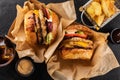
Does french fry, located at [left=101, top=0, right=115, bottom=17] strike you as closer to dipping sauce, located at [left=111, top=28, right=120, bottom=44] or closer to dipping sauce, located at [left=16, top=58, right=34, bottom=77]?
dipping sauce, located at [left=111, top=28, right=120, bottom=44]

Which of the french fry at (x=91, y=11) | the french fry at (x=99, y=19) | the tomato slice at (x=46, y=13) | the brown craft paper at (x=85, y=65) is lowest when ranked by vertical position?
the brown craft paper at (x=85, y=65)

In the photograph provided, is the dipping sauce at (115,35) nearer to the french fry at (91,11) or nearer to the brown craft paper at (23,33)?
the french fry at (91,11)

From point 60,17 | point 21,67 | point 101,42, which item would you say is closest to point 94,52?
point 101,42

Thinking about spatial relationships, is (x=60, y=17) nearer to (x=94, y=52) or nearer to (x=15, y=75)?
(x=94, y=52)

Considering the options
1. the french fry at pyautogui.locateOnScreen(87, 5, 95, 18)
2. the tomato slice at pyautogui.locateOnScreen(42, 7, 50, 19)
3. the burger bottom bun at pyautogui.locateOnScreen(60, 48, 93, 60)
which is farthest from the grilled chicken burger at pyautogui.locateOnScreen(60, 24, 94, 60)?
the french fry at pyautogui.locateOnScreen(87, 5, 95, 18)

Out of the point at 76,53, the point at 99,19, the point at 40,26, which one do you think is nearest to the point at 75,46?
the point at 76,53

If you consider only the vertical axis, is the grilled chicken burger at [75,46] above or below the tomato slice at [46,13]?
below

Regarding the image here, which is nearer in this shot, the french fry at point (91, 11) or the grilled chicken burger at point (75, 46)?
the grilled chicken burger at point (75, 46)

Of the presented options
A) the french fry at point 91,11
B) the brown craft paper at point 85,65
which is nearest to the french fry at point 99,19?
the french fry at point 91,11
